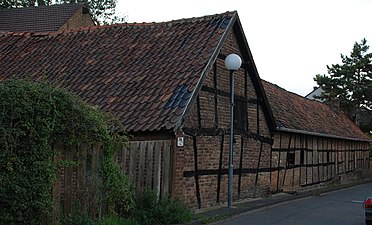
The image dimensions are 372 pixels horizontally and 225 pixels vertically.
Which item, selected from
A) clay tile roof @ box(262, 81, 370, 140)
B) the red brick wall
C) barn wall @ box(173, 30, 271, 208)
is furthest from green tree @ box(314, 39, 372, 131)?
barn wall @ box(173, 30, 271, 208)

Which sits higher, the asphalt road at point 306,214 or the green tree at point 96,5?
the green tree at point 96,5

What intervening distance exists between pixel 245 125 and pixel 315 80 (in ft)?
101

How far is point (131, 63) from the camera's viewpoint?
48.7ft

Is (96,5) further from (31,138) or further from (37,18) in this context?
(31,138)

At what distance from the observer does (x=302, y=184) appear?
74.8 ft

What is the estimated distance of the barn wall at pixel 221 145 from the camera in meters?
12.7

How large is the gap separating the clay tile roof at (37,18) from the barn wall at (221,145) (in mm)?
18175

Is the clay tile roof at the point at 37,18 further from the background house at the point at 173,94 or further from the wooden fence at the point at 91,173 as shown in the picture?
the wooden fence at the point at 91,173

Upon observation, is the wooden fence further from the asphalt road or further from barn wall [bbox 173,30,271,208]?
the asphalt road

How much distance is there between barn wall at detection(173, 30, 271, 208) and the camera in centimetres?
1266

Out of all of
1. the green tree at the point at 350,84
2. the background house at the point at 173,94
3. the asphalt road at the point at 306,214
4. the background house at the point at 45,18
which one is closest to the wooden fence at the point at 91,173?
the background house at the point at 173,94

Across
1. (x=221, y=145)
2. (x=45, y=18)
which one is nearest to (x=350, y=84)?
(x=45, y=18)

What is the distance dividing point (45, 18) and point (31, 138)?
26.3 metres

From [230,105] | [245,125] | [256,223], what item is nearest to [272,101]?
[245,125]
